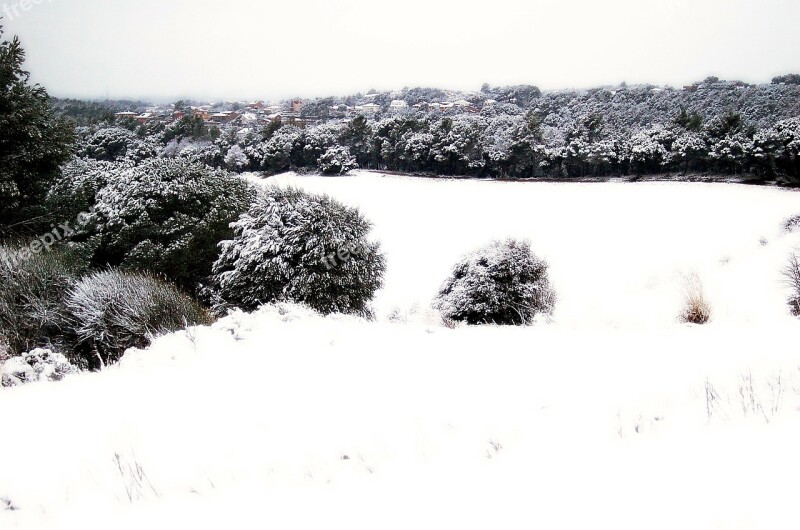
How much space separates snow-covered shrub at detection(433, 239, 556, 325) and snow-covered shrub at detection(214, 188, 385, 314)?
9.34ft

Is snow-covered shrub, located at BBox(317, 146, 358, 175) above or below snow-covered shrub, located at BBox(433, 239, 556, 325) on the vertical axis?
above

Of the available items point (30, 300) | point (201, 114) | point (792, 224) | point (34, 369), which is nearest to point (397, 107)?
point (201, 114)

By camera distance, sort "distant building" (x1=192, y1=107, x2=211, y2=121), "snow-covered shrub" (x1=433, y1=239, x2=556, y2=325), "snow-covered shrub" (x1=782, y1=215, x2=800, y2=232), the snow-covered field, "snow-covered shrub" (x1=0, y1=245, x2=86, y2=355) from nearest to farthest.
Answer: the snow-covered field < "snow-covered shrub" (x1=0, y1=245, x2=86, y2=355) < "snow-covered shrub" (x1=433, y1=239, x2=556, y2=325) < "snow-covered shrub" (x1=782, y1=215, x2=800, y2=232) < "distant building" (x1=192, y1=107, x2=211, y2=121)

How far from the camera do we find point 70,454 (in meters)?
3.82

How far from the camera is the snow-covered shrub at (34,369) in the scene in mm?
5977

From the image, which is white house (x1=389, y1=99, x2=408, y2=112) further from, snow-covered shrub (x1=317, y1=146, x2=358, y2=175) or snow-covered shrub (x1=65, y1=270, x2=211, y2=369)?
snow-covered shrub (x1=65, y1=270, x2=211, y2=369)

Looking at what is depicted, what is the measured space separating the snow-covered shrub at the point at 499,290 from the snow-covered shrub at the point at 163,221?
8.19 m

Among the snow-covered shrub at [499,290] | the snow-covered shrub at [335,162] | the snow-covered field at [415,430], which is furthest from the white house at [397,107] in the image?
the snow-covered field at [415,430]

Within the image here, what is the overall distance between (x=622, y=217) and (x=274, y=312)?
2999 cm

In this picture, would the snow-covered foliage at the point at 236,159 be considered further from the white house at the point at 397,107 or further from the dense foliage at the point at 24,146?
the white house at the point at 397,107

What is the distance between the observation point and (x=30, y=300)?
27.5 ft

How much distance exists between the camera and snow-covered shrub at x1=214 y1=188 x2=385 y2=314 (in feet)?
36.2

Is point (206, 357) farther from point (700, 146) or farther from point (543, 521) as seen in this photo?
point (700, 146)

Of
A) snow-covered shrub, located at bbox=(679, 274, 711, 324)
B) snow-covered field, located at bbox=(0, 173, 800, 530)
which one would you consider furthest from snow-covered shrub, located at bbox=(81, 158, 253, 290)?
snow-covered shrub, located at bbox=(679, 274, 711, 324)
